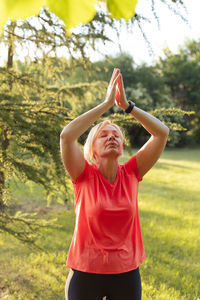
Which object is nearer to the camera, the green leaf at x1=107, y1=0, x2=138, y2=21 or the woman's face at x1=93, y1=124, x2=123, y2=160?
the green leaf at x1=107, y1=0, x2=138, y2=21

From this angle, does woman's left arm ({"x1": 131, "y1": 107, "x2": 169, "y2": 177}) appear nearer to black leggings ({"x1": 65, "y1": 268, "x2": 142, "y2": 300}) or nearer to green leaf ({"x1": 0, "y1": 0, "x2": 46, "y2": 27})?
black leggings ({"x1": 65, "y1": 268, "x2": 142, "y2": 300})

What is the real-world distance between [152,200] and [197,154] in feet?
44.7

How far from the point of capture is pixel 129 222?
70.2 inches

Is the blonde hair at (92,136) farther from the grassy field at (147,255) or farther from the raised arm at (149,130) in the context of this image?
the grassy field at (147,255)

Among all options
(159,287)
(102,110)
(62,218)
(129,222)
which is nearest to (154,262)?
(159,287)

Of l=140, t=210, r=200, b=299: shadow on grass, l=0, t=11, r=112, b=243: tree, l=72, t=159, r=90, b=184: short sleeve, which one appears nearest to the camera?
l=72, t=159, r=90, b=184: short sleeve

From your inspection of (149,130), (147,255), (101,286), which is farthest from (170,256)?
(149,130)

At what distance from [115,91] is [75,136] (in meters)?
0.37

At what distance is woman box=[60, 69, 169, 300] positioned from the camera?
1.68 m

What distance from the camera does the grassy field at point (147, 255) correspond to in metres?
3.68

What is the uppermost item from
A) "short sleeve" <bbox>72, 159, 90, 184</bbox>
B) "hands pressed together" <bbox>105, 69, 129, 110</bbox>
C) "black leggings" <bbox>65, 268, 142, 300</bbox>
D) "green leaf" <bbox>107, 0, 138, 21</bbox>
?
"hands pressed together" <bbox>105, 69, 129, 110</bbox>

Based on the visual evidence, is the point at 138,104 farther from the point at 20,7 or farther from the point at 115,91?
the point at 20,7

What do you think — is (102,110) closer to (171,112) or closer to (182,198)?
(171,112)

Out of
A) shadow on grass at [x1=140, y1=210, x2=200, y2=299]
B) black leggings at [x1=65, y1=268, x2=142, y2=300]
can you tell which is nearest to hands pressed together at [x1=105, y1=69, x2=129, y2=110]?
black leggings at [x1=65, y1=268, x2=142, y2=300]
